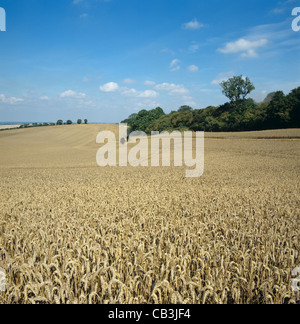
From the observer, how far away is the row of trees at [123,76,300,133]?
47.2m

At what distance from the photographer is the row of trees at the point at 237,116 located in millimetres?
47162

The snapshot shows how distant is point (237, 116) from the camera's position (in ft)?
190

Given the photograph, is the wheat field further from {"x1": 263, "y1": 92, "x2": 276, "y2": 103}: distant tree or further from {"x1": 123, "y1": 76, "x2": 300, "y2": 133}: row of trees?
{"x1": 263, "y1": 92, "x2": 276, "y2": 103}: distant tree

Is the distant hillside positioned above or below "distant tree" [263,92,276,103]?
below

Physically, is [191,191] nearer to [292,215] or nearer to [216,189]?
[216,189]
